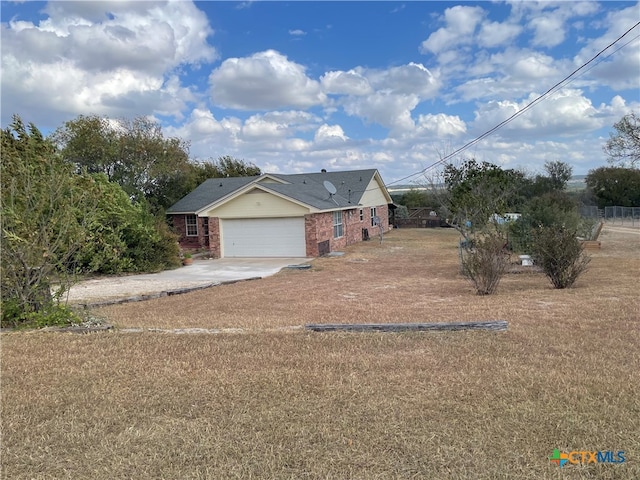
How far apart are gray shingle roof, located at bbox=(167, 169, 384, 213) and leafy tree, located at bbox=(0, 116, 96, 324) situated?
43.2 feet

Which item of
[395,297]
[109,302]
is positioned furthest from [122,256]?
[395,297]

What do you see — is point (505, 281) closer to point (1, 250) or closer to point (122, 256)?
point (1, 250)

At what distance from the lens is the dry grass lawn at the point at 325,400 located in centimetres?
266

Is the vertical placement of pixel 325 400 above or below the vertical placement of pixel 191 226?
below

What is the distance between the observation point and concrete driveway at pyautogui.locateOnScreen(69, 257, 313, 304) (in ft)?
37.2

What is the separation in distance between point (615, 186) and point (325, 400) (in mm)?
49091

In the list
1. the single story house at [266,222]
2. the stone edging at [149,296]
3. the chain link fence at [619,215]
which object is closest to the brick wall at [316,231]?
the single story house at [266,222]

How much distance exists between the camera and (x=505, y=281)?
1127 centimetres

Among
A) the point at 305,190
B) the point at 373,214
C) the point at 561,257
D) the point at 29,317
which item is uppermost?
the point at 305,190

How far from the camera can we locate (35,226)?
6223 millimetres

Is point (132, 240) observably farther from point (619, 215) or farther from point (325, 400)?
point (619, 215)

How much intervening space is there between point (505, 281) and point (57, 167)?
977 cm

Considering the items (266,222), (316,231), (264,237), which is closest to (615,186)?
(316,231)

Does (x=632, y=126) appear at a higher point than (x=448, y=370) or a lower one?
higher
